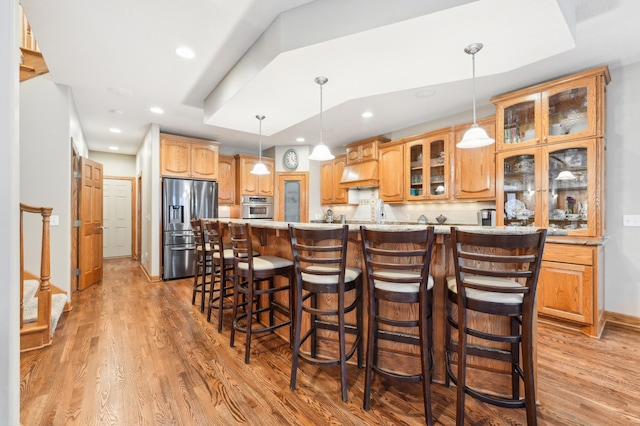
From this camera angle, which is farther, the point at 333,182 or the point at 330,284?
the point at 333,182

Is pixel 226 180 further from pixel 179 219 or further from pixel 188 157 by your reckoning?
pixel 179 219

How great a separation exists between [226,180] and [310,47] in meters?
4.41

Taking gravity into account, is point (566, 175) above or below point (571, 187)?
above

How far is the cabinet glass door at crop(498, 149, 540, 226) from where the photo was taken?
3.11 m

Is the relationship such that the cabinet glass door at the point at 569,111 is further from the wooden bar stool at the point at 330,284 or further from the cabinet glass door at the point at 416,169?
the wooden bar stool at the point at 330,284

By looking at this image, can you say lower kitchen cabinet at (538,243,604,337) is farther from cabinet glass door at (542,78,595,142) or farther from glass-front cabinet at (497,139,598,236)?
cabinet glass door at (542,78,595,142)

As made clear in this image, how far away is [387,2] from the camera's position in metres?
1.86

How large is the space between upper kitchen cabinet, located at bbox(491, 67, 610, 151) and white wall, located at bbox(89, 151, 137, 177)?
773 centimetres

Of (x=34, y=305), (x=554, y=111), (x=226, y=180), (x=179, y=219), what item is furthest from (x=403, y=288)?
(x=226, y=180)

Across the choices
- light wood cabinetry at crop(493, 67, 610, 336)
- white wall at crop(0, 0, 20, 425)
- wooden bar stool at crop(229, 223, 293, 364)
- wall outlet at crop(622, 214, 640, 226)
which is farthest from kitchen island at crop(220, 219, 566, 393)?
wall outlet at crop(622, 214, 640, 226)

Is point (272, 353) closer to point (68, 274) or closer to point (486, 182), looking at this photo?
point (68, 274)

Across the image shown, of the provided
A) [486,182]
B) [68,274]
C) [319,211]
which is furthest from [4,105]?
[319,211]

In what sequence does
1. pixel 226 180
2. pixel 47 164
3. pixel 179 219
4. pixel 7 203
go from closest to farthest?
pixel 7 203, pixel 47 164, pixel 179 219, pixel 226 180

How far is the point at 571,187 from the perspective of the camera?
292cm
